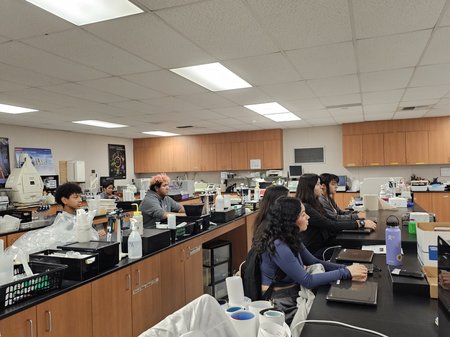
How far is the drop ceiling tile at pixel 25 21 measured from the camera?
7.13 ft

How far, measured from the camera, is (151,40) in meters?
2.75

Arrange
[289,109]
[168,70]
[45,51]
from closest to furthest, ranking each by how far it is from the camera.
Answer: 1. [45,51]
2. [168,70]
3. [289,109]

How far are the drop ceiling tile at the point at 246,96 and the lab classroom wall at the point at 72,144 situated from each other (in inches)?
184

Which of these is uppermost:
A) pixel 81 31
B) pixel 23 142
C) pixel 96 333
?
pixel 81 31

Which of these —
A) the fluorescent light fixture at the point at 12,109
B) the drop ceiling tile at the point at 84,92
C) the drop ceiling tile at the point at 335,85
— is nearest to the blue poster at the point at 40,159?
the fluorescent light fixture at the point at 12,109

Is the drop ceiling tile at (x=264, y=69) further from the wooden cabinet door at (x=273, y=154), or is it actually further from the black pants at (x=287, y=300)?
the wooden cabinet door at (x=273, y=154)

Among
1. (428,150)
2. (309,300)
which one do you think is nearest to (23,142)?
(309,300)

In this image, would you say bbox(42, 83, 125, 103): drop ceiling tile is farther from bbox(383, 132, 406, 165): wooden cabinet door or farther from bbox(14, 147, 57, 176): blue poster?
bbox(383, 132, 406, 165): wooden cabinet door

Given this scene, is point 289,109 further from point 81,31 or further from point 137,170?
point 137,170

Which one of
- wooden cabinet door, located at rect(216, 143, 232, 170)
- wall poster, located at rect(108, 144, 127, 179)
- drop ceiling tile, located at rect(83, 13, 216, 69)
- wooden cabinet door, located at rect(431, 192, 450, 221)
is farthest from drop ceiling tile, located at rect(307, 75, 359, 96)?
wall poster, located at rect(108, 144, 127, 179)

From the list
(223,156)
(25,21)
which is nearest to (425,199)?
(223,156)

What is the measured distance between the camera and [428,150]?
755 cm

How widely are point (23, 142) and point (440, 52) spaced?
7.28 meters

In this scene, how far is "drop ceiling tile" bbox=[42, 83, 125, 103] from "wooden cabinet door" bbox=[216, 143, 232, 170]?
15.2 ft
